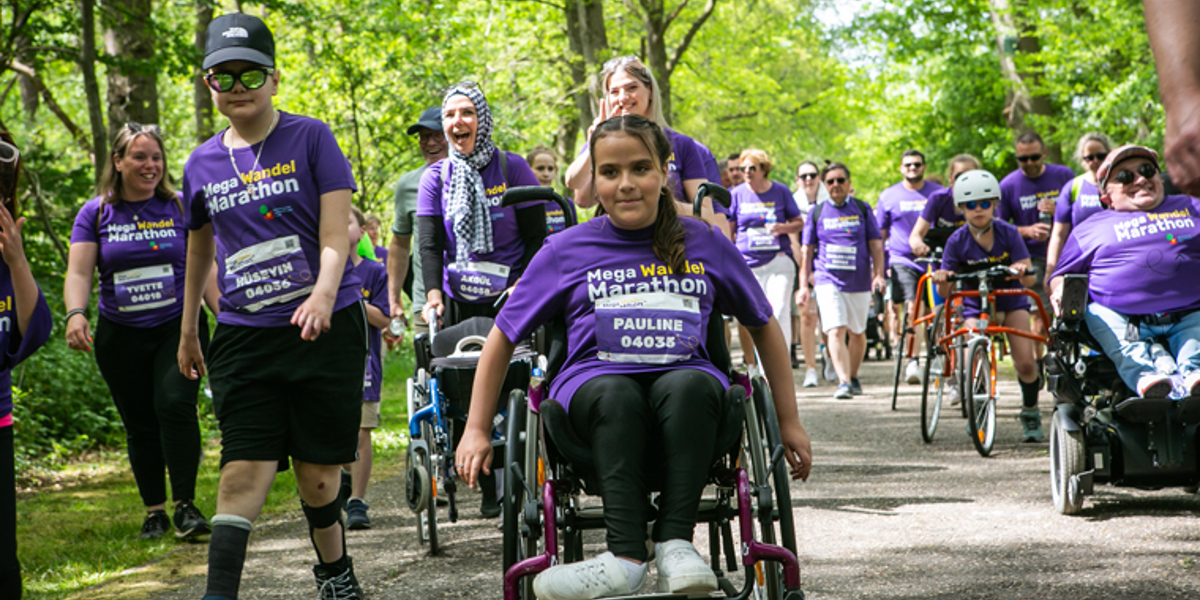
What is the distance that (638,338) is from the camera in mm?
3625

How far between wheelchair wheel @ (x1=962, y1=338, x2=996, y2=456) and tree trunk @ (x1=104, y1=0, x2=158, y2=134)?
743 cm

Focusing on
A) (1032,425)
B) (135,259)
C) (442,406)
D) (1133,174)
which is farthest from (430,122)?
(1032,425)

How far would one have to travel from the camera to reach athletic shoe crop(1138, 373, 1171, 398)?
5641 mm

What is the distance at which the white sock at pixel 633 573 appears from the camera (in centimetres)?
312

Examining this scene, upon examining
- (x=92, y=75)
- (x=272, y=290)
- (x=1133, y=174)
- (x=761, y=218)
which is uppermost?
(x=92, y=75)

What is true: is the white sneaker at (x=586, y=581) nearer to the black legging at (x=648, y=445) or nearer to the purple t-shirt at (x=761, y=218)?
the black legging at (x=648, y=445)

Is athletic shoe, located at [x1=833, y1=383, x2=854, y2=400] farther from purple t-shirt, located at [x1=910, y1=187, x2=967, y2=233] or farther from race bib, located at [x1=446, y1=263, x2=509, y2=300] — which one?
race bib, located at [x1=446, y1=263, x2=509, y2=300]

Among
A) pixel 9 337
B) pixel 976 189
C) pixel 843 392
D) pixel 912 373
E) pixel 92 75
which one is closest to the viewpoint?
pixel 9 337

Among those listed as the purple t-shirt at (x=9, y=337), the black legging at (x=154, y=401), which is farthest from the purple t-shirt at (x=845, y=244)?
the purple t-shirt at (x=9, y=337)

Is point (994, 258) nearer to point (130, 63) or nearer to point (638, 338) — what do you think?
point (638, 338)

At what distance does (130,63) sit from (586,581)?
361 inches

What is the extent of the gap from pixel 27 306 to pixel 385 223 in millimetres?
19917

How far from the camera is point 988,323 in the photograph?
8.37m

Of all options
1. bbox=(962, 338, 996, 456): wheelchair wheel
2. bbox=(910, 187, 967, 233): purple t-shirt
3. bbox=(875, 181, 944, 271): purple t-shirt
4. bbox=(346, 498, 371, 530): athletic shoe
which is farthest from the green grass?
bbox=(875, 181, 944, 271): purple t-shirt
